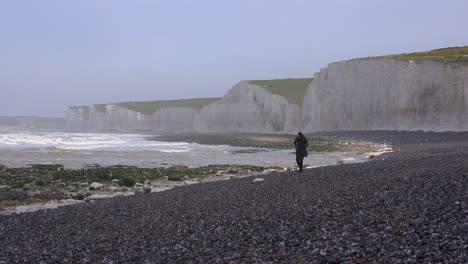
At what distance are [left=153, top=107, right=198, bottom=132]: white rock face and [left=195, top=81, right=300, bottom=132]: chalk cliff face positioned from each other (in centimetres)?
859

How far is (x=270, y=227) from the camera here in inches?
317

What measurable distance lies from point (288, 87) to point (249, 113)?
8.18 meters

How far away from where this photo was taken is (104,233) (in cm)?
931

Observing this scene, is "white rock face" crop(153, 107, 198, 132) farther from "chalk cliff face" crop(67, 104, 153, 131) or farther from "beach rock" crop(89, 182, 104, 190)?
"beach rock" crop(89, 182, 104, 190)

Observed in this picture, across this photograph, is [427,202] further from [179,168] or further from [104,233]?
[179,168]

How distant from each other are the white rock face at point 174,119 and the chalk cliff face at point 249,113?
28.2 ft

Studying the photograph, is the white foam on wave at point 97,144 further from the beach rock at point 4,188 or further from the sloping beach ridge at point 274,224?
the sloping beach ridge at point 274,224

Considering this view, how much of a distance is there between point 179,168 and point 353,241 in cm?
1894

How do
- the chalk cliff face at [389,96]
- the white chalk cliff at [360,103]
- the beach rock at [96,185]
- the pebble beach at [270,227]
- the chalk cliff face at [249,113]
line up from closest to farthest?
the pebble beach at [270,227], the beach rock at [96,185], the chalk cliff face at [389,96], the white chalk cliff at [360,103], the chalk cliff face at [249,113]

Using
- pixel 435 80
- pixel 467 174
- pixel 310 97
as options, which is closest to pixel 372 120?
pixel 435 80

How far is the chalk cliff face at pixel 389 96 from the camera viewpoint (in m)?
42.4

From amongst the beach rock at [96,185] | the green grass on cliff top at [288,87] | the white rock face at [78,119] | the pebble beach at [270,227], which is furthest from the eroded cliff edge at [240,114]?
the pebble beach at [270,227]

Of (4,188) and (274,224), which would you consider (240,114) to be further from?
(274,224)

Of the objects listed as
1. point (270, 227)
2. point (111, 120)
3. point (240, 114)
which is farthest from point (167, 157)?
point (111, 120)
